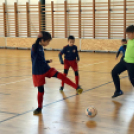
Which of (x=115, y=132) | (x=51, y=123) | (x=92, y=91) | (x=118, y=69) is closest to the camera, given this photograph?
(x=115, y=132)

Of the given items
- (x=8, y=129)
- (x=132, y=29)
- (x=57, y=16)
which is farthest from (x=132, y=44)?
(x=57, y=16)

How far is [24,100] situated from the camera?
4.68m

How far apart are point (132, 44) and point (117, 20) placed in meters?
11.2

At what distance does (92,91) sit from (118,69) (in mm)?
987

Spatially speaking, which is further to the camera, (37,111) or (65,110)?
(65,110)

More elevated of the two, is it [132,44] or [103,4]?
[103,4]

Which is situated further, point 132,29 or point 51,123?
point 132,29

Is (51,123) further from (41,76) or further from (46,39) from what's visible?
(46,39)

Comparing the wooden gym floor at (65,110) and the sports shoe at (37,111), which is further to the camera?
the sports shoe at (37,111)

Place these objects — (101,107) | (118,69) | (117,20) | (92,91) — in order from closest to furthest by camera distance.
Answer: (101,107)
(118,69)
(92,91)
(117,20)

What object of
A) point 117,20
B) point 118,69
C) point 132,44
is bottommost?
point 118,69

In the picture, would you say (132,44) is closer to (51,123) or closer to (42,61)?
(42,61)

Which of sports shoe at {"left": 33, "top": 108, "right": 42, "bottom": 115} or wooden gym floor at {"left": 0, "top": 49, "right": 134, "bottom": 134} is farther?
sports shoe at {"left": 33, "top": 108, "right": 42, "bottom": 115}

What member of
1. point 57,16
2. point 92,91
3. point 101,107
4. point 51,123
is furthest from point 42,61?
point 57,16
